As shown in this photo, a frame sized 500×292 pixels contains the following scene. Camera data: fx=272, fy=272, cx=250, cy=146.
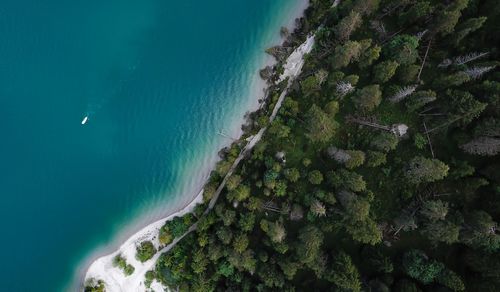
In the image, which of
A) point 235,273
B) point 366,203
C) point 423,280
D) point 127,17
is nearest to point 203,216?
point 235,273

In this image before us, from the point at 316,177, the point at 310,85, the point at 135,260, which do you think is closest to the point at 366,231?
the point at 316,177

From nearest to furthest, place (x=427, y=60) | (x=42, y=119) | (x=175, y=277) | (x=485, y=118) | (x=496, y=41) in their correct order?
(x=485, y=118) < (x=496, y=41) < (x=427, y=60) < (x=175, y=277) < (x=42, y=119)

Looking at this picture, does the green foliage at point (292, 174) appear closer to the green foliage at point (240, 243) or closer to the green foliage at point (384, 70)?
the green foliage at point (240, 243)

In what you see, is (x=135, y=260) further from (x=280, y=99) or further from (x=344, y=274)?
(x=280, y=99)

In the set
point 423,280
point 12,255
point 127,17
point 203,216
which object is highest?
point 127,17

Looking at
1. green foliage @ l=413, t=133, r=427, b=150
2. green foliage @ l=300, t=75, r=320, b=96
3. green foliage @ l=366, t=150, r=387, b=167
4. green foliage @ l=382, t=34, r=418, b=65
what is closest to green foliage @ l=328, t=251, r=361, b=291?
green foliage @ l=366, t=150, r=387, b=167

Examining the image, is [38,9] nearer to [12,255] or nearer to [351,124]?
[12,255]

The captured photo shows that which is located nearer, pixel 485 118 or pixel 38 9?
pixel 485 118

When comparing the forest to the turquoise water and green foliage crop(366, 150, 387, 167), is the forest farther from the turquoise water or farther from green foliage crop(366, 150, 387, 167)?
the turquoise water
